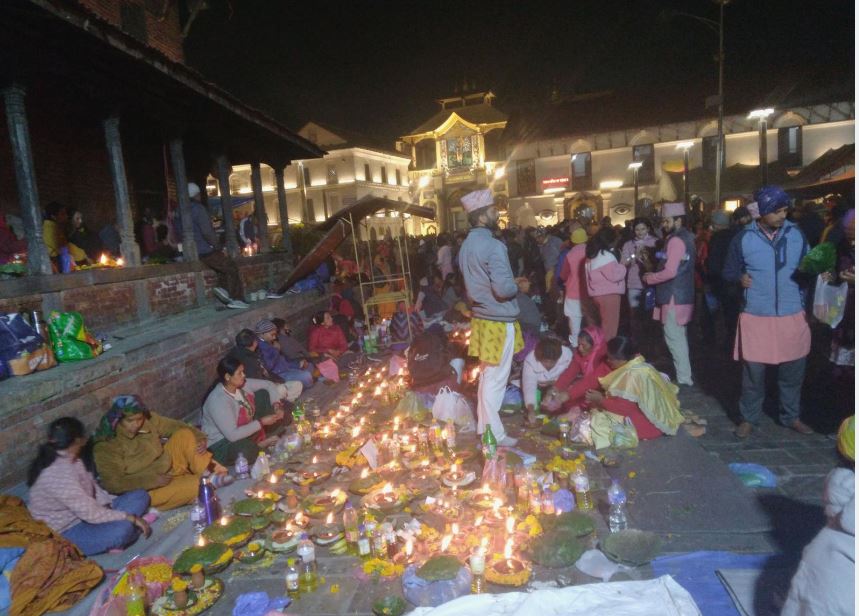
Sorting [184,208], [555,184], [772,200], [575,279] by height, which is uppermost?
[555,184]

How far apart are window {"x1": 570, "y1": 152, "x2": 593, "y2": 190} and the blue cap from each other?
112 feet

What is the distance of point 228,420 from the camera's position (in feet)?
19.7

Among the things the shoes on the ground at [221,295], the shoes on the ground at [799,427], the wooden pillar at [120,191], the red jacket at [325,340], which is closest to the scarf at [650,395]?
the shoes on the ground at [799,427]

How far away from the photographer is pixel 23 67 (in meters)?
6.50

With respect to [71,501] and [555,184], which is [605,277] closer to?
[71,501]

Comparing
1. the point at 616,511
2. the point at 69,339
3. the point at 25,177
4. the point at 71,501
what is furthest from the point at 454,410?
the point at 25,177

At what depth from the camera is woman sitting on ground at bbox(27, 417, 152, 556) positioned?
14.0ft

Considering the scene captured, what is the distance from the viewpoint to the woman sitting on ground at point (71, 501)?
168 inches

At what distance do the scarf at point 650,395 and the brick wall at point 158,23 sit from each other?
11.5 meters

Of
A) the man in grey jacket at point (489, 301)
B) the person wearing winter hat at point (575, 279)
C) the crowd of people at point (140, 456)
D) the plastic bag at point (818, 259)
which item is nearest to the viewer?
the crowd of people at point (140, 456)

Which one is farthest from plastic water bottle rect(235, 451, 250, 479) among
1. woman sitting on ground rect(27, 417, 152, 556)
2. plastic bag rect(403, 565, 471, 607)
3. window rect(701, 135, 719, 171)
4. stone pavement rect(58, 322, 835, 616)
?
window rect(701, 135, 719, 171)

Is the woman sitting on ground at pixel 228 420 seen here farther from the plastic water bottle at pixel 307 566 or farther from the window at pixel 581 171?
the window at pixel 581 171

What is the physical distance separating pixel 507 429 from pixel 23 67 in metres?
7.21

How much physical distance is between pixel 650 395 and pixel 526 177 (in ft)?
117
